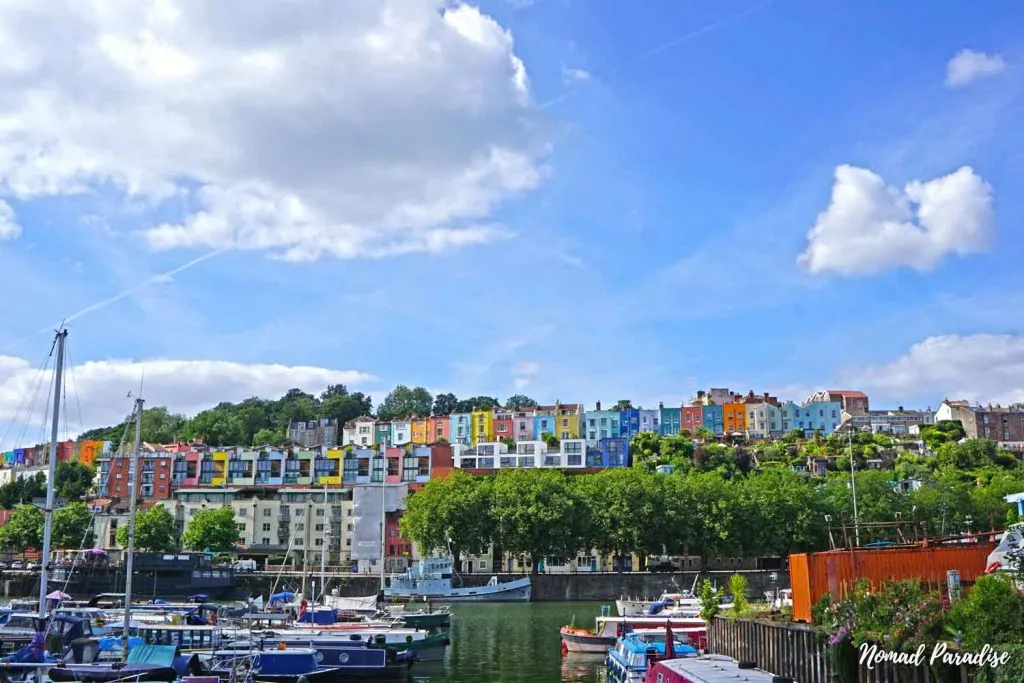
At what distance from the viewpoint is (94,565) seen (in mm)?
108875

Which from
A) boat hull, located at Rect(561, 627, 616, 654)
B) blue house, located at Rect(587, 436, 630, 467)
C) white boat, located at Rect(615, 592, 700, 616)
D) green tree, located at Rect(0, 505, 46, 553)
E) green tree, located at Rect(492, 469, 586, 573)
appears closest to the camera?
boat hull, located at Rect(561, 627, 616, 654)

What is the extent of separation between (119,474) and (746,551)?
105 m

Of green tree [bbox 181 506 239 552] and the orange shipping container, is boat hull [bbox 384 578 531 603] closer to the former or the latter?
green tree [bbox 181 506 239 552]

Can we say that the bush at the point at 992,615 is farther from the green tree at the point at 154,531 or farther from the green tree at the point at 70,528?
the green tree at the point at 70,528

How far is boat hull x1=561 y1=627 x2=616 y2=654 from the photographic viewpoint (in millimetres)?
51562

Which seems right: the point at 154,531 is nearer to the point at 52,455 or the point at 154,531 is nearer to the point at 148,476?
the point at 148,476

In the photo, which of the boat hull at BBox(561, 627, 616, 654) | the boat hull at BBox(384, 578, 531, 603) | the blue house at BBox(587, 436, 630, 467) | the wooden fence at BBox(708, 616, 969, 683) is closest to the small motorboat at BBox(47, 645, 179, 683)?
the wooden fence at BBox(708, 616, 969, 683)

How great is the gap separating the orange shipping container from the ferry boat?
134 inches

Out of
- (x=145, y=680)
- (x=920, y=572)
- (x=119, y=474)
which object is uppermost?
(x=119, y=474)

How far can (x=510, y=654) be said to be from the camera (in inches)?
2111

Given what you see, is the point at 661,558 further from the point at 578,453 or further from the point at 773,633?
the point at 773,633

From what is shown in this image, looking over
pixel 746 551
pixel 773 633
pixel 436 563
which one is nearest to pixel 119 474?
pixel 436 563

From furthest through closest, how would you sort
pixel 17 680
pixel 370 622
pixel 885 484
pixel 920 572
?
pixel 885 484 < pixel 370 622 < pixel 17 680 < pixel 920 572

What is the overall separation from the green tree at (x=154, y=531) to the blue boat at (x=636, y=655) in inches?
4034
